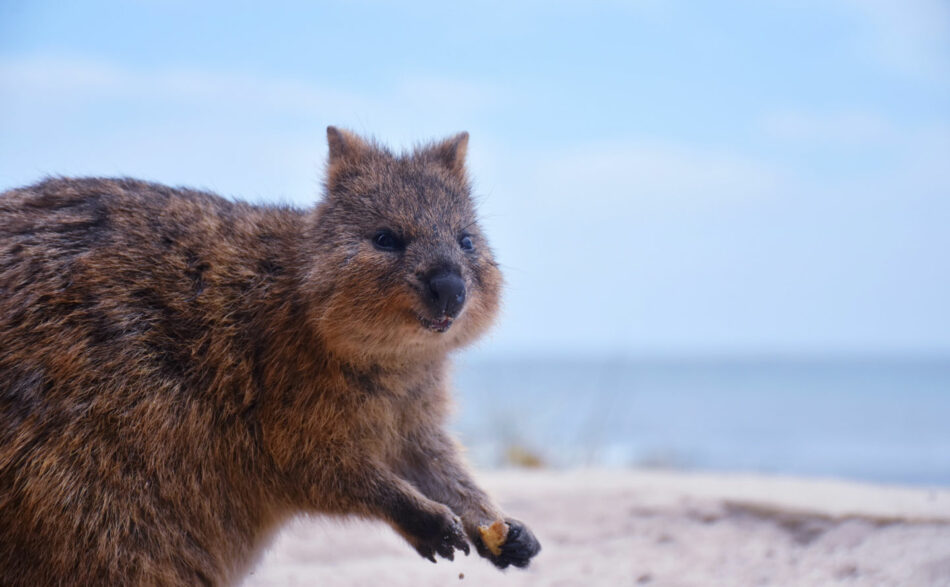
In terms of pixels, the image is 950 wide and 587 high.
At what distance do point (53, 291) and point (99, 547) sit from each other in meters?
1.19

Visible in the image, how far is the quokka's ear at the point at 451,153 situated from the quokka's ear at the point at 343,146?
1.43 feet

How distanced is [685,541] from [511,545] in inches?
77.0

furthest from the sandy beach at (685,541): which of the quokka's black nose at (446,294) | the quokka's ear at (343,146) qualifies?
the quokka's ear at (343,146)

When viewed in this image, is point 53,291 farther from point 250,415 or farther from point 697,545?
point 697,545

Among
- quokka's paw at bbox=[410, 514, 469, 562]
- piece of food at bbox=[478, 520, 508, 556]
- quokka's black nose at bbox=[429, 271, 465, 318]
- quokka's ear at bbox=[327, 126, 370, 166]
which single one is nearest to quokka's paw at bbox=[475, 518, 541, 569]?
piece of food at bbox=[478, 520, 508, 556]

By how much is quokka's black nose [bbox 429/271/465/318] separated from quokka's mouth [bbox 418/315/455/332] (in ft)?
0.14

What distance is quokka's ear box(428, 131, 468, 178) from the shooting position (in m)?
5.54

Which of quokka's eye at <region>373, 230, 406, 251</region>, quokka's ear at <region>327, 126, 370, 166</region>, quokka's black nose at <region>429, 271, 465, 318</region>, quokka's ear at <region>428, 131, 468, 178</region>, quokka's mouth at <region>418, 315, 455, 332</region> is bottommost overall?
quokka's mouth at <region>418, 315, 455, 332</region>

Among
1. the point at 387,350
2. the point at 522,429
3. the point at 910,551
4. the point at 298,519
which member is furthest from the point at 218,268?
the point at 522,429

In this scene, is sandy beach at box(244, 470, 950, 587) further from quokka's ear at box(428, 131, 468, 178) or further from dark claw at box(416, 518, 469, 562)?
quokka's ear at box(428, 131, 468, 178)

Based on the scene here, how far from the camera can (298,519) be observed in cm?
498

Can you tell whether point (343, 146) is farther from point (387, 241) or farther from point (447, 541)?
point (447, 541)

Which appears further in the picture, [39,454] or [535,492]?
[535,492]

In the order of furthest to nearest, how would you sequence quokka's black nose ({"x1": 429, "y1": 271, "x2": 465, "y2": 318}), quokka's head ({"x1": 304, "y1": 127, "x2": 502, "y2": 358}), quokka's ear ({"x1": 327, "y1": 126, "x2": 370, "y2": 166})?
1. quokka's ear ({"x1": 327, "y1": 126, "x2": 370, "y2": 166})
2. quokka's head ({"x1": 304, "y1": 127, "x2": 502, "y2": 358})
3. quokka's black nose ({"x1": 429, "y1": 271, "x2": 465, "y2": 318})
